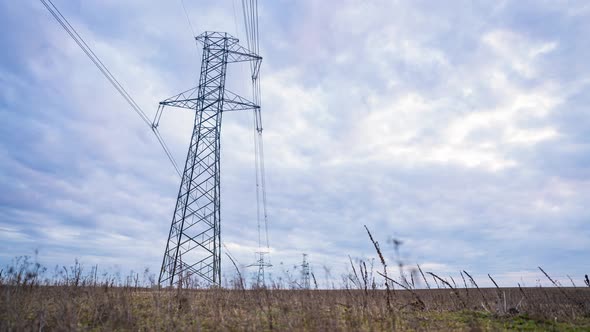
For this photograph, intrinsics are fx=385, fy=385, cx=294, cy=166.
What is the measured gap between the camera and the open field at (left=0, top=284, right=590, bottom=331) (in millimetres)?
8438

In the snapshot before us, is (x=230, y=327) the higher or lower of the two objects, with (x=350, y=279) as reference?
lower

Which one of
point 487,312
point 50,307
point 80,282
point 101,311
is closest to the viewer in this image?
point 101,311

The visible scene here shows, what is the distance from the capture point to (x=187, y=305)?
10.4 meters

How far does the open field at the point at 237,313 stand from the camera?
27.7 feet

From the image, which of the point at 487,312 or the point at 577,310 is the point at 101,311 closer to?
the point at 487,312

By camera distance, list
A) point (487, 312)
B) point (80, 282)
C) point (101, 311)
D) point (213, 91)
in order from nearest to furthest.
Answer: point (101, 311) < point (487, 312) < point (80, 282) < point (213, 91)

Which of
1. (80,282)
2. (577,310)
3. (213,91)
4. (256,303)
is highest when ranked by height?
(213,91)

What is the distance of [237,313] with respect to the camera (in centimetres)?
962

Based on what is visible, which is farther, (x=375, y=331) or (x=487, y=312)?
(x=487, y=312)

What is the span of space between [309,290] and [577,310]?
986 centimetres

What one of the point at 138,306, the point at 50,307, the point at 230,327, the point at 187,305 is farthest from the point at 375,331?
the point at 50,307

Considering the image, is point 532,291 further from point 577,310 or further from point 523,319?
point 523,319

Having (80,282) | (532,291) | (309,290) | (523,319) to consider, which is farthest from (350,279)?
(532,291)

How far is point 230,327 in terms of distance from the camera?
27.9ft
